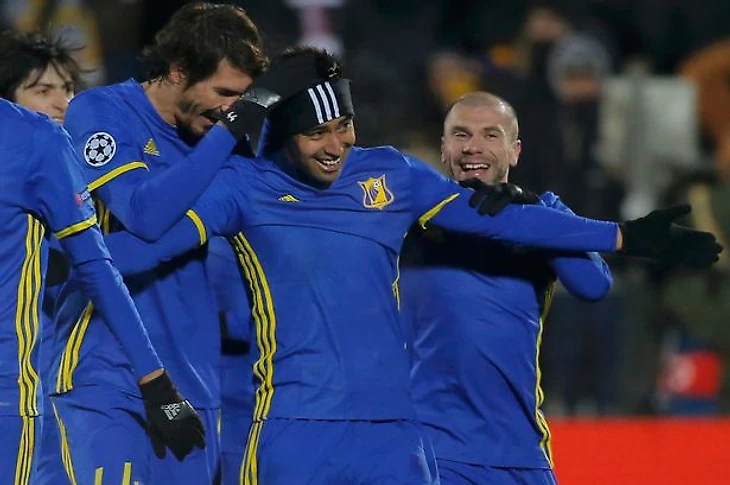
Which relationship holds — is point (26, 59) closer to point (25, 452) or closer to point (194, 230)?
point (194, 230)

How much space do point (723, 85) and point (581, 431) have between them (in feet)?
13.3

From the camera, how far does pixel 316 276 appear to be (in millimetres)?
4918

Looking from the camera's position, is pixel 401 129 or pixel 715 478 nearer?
pixel 715 478

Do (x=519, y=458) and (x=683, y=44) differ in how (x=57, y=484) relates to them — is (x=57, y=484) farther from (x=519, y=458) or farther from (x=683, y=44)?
(x=683, y=44)

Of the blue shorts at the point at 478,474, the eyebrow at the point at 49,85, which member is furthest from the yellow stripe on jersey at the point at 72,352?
the blue shorts at the point at 478,474

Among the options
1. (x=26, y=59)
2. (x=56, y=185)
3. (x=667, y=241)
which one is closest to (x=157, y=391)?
(x=56, y=185)

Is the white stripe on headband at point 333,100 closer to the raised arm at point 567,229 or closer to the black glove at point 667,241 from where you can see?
the raised arm at point 567,229

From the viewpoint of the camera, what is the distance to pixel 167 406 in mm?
4918

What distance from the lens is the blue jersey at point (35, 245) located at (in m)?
4.76

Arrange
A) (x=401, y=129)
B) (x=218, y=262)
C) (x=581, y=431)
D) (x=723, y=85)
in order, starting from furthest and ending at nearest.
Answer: (x=723, y=85), (x=401, y=129), (x=581, y=431), (x=218, y=262)

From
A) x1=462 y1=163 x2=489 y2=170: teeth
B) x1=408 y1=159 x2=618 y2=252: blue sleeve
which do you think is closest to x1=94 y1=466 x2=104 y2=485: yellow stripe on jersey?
x1=408 y1=159 x2=618 y2=252: blue sleeve

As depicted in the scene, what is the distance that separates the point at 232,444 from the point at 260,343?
110 centimetres

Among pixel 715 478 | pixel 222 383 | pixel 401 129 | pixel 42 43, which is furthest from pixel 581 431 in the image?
pixel 42 43

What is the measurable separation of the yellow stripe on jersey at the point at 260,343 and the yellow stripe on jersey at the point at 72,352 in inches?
23.4
